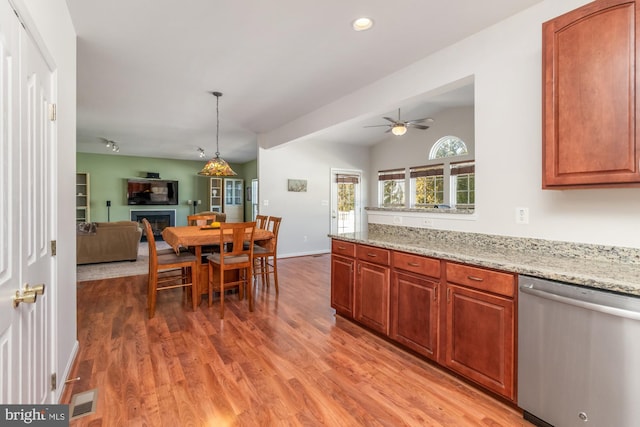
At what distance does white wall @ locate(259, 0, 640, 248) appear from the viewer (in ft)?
6.33

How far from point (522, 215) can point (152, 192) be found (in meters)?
9.64

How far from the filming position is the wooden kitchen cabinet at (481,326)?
1784 millimetres

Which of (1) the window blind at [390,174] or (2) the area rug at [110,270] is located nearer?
(2) the area rug at [110,270]

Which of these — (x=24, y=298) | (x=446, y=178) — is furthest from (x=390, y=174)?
(x=24, y=298)

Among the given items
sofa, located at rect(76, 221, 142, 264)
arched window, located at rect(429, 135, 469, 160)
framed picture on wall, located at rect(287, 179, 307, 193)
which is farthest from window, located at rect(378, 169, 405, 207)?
sofa, located at rect(76, 221, 142, 264)

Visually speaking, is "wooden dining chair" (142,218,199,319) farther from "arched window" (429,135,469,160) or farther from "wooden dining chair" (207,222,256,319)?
"arched window" (429,135,469,160)

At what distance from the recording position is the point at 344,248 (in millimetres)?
3014

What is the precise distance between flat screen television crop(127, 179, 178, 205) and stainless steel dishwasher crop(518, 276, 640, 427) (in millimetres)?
9806

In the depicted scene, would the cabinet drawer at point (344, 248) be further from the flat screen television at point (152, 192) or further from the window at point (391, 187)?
the flat screen television at point (152, 192)

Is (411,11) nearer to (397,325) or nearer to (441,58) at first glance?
(441,58)

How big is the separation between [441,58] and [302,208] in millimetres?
4604

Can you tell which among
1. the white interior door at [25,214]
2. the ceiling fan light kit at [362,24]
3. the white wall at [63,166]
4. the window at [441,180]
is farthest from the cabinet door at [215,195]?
the white interior door at [25,214]

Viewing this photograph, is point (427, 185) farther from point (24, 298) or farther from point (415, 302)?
point (24, 298)

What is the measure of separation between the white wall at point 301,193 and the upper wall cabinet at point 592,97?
498cm
